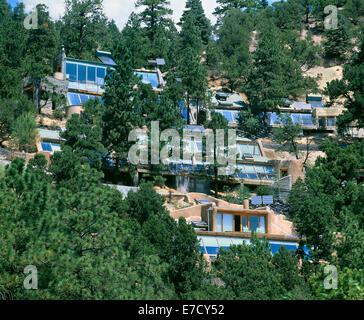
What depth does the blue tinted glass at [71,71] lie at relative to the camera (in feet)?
176

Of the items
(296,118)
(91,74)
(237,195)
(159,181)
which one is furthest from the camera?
(296,118)

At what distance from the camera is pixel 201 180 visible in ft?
143

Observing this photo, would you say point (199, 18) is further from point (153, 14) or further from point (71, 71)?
point (71, 71)

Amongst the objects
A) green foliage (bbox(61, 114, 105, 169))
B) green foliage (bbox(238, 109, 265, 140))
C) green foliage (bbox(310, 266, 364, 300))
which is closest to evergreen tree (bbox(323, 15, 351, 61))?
green foliage (bbox(238, 109, 265, 140))

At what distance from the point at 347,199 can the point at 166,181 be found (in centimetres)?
1330

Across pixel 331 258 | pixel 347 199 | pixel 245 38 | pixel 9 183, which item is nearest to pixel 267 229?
pixel 347 199

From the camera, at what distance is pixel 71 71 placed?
5400 cm

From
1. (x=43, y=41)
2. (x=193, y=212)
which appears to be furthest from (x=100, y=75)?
(x=193, y=212)

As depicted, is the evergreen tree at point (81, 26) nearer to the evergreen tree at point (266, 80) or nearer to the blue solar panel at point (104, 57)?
the blue solar panel at point (104, 57)

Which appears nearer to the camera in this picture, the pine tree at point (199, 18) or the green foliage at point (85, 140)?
the green foliage at point (85, 140)

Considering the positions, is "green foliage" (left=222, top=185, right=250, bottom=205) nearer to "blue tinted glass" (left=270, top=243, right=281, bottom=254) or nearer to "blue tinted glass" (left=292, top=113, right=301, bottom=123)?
"blue tinted glass" (left=270, top=243, right=281, bottom=254)

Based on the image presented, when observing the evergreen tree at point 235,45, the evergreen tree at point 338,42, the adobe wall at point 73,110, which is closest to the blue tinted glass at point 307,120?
the evergreen tree at point 235,45

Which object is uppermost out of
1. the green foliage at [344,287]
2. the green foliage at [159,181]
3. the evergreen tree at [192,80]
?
the evergreen tree at [192,80]
